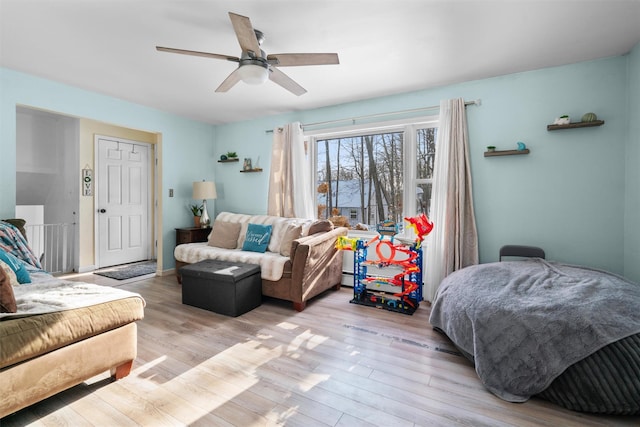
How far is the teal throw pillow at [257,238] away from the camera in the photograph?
146 inches

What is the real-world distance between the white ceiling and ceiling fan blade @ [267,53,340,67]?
0.27 meters

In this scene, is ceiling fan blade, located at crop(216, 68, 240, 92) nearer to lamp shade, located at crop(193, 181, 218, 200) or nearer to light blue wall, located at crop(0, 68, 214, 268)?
light blue wall, located at crop(0, 68, 214, 268)

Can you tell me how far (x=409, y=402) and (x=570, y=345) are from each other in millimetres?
966

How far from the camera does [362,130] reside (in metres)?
3.84

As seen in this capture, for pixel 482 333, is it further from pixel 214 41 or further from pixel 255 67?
pixel 214 41

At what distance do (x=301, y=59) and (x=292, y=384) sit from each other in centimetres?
217

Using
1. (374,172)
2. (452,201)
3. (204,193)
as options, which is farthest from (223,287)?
(452,201)

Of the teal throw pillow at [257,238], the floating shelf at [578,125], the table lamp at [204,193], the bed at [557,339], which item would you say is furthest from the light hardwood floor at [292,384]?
the floating shelf at [578,125]

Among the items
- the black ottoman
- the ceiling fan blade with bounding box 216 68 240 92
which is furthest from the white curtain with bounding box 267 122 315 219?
the ceiling fan blade with bounding box 216 68 240 92

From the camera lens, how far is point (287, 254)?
11.2 ft

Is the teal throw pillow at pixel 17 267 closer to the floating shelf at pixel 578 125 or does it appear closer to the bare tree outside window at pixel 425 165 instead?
the bare tree outside window at pixel 425 165

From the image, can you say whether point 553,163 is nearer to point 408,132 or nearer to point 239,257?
point 408,132

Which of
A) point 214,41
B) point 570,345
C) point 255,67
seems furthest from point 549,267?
point 214,41

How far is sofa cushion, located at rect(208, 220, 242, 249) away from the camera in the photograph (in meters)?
4.00
